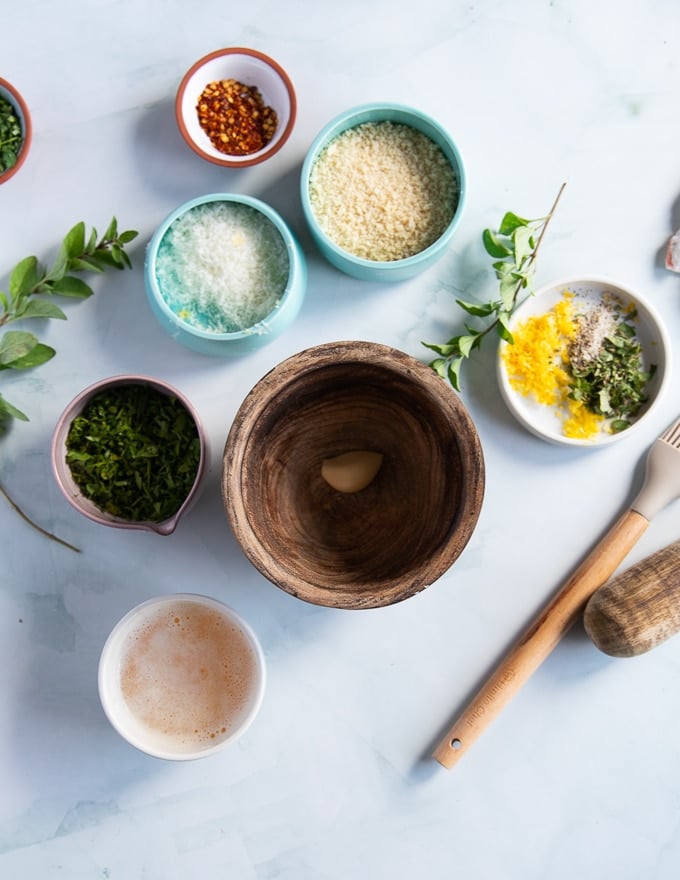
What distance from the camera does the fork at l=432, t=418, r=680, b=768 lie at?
4.27ft

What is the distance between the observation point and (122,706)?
1.28 meters

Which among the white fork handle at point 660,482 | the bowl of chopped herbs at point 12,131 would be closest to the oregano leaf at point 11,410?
the bowl of chopped herbs at point 12,131

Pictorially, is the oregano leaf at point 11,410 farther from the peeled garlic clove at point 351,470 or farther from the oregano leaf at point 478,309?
the oregano leaf at point 478,309

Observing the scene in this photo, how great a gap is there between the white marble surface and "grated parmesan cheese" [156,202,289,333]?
0.31ft

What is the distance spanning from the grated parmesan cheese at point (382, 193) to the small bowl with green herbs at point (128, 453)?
15.4 inches

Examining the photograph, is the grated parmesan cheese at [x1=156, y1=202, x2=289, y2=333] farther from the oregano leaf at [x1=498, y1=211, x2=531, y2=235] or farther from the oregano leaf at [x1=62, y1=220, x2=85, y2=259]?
the oregano leaf at [x1=498, y1=211, x2=531, y2=235]

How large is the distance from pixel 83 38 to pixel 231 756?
1.28m

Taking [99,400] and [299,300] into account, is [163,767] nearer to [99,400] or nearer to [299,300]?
[99,400]

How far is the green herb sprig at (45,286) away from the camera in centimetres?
127

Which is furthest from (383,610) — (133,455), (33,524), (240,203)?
(240,203)

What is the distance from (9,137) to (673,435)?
1219mm

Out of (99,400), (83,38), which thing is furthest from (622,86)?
(99,400)

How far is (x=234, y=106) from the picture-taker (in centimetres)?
133

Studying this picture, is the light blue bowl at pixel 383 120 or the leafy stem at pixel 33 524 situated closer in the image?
the light blue bowl at pixel 383 120
